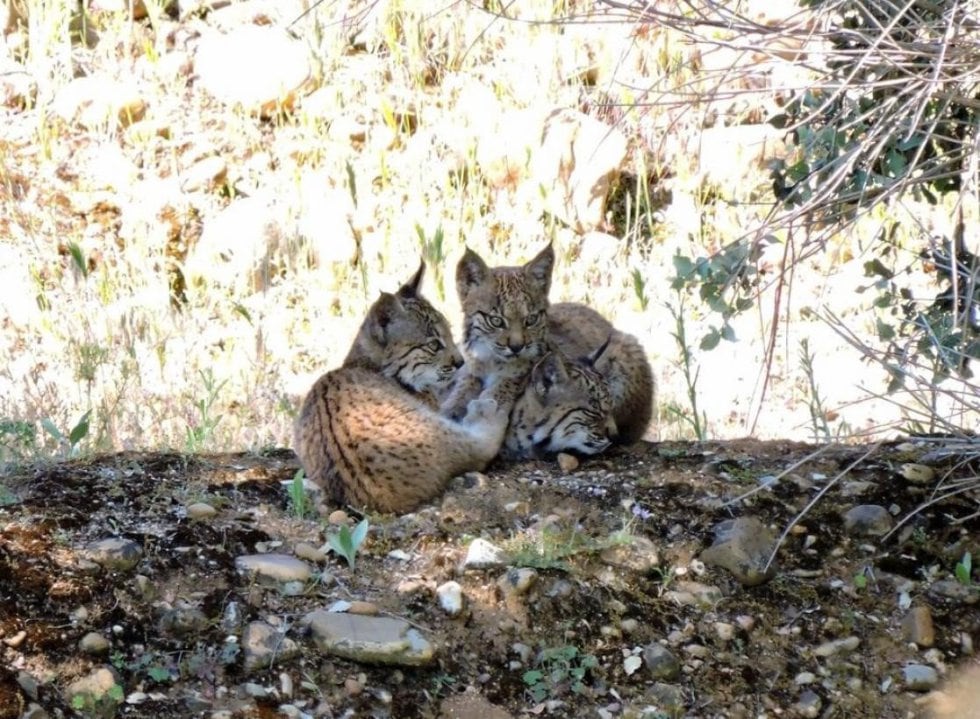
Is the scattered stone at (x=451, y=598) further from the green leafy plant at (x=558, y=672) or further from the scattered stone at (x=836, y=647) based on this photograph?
the scattered stone at (x=836, y=647)

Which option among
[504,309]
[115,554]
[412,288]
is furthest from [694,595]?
[412,288]

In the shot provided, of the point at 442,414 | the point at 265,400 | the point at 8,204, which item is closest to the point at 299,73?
the point at 8,204

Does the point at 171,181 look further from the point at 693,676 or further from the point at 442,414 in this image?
the point at 693,676

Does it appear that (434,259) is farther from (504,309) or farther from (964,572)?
(964,572)

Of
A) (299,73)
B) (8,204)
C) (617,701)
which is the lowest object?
(617,701)

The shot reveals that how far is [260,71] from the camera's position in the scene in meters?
12.3

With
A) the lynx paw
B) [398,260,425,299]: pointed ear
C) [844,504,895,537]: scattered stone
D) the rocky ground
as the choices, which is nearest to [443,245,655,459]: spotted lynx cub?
the lynx paw

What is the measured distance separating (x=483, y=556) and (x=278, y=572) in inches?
29.6

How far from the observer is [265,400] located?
881 cm

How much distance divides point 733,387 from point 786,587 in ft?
14.0

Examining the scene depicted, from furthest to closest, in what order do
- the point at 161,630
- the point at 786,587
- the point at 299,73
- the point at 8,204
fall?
1. the point at 299,73
2. the point at 8,204
3. the point at 786,587
4. the point at 161,630

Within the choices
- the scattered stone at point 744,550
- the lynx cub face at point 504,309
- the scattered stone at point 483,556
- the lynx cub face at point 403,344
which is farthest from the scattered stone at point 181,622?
the lynx cub face at point 504,309

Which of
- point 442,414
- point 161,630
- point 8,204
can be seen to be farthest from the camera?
point 8,204

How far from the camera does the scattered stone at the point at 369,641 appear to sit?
→ 452 cm
